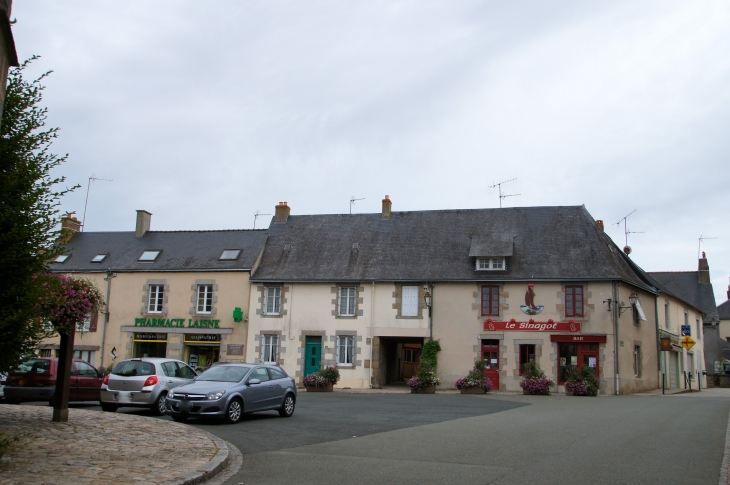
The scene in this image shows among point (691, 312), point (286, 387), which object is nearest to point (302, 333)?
point (286, 387)

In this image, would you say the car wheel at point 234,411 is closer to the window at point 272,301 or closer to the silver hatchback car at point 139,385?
the silver hatchback car at point 139,385

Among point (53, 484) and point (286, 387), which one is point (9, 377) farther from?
point (53, 484)

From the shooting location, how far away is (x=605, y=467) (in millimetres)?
8727

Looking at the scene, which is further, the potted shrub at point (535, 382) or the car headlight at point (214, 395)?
the potted shrub at point (535, 382)

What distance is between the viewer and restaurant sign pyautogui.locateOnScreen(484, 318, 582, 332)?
2675cm

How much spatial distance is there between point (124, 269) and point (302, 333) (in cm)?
915

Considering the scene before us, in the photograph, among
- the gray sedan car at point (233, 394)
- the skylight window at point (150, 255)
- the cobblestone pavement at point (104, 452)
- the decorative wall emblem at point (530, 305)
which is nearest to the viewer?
the cobblestone pavement at point (104, 452)

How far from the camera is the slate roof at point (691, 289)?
45000 mm

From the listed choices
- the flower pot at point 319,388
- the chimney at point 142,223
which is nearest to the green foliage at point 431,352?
the flower pot at point 319,388

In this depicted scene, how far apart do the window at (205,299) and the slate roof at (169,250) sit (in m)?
0.93

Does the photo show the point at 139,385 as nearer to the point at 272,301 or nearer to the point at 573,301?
the point at 272,301

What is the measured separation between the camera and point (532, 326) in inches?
1069

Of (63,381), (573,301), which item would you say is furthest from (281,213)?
(63,381)

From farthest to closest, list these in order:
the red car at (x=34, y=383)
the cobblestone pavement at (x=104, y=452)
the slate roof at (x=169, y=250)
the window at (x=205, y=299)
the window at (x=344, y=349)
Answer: the slate roof at (x=169, y=250) → the window at (x=205, y=299) → the window at (x=344, y=349) → the red car at (x=34, y=383) → the cobblestone pavement at (x=104, y=452)
